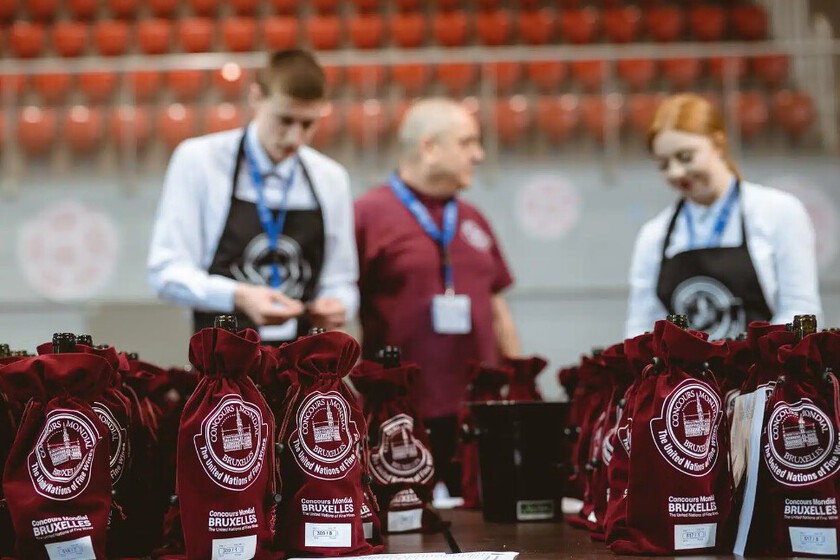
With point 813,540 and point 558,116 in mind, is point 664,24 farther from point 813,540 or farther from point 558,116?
point 813,540

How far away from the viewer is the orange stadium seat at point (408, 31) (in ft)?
22.1

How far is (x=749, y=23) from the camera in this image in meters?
6.57

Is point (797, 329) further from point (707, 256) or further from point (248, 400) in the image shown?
point (707, 256)

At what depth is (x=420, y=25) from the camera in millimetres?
6750

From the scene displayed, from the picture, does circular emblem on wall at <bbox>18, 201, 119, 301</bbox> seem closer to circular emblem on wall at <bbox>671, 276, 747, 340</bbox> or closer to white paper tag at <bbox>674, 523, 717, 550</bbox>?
circular emblem on wall at <bbox>671, 276, 747, 340</bbox>

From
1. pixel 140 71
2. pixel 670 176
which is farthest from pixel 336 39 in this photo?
pixel 670 176

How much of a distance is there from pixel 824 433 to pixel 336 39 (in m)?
5.88

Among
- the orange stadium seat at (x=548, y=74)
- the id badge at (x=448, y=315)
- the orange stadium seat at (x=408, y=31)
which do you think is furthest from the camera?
the orange stadium seat at (x=408, y=31)

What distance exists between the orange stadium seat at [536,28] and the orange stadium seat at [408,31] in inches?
26.5

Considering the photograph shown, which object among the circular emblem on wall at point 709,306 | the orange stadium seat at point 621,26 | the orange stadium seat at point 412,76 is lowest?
the circular emblem on wall at point 709,306

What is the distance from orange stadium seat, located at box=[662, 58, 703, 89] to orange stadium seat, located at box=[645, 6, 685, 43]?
1.25 metres

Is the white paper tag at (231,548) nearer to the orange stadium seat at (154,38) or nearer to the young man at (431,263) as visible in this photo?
the young man at (431,263)

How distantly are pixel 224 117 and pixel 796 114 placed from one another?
3060mm

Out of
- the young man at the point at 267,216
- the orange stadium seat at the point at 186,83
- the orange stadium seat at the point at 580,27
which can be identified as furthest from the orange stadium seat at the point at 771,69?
the young man at the point at 267,216
